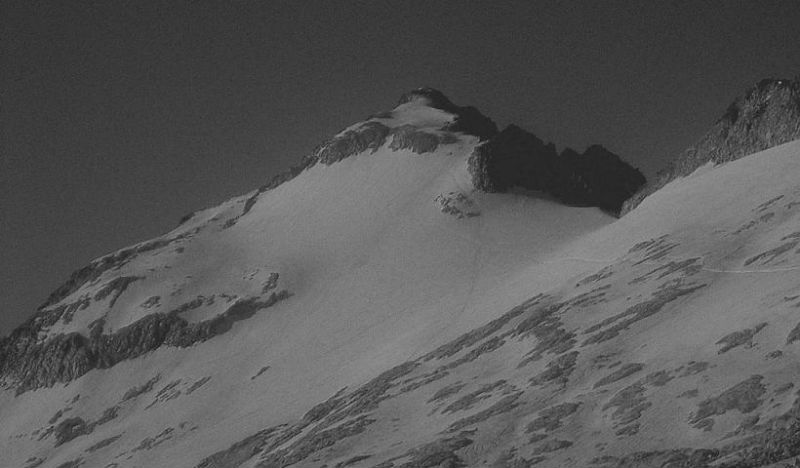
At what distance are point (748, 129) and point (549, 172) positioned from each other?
52.1 metres

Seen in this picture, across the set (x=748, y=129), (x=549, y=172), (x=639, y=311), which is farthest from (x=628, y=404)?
(x=549, y=172)

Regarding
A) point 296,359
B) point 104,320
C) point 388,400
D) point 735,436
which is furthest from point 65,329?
point 735,436

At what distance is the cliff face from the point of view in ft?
315

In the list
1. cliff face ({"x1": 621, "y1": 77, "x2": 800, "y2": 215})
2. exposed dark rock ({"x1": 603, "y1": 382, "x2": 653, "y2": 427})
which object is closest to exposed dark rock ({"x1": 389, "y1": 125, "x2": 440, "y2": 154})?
cliff face ({"x1": 621, "y1": 77, "x2": 800, "y2": 215})

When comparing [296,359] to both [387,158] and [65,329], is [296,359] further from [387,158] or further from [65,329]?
[387,158]

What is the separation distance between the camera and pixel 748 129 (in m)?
102

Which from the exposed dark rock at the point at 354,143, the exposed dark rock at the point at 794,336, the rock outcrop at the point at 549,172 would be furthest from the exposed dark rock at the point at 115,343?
the exposed dark rock at the point at 794,336

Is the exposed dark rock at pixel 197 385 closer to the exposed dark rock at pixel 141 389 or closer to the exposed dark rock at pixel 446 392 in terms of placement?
the exposed dark rock at pixel 141 389

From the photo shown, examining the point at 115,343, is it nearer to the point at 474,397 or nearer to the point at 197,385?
the point at 197,385

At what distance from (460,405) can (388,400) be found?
10326mm

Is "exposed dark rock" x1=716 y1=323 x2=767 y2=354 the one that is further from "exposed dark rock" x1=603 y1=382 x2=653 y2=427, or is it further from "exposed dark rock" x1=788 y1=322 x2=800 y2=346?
"exposed dark rock" x1=603 y1=382 x2=653 y2=427

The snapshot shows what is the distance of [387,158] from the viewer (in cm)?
16962

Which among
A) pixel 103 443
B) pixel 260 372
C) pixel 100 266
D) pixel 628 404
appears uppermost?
pixel 100 266

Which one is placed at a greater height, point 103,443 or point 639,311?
point 103,443
